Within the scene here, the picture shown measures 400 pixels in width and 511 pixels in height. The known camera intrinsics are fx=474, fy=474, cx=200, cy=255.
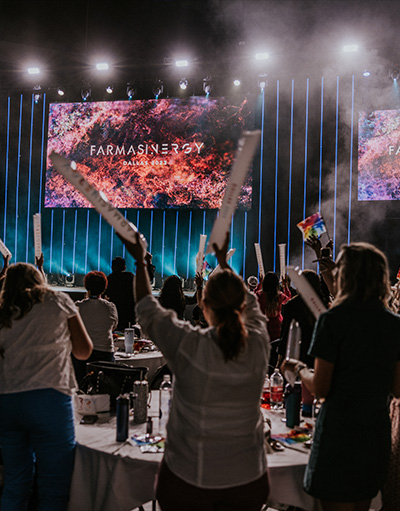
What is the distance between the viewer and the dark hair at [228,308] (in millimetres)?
1559

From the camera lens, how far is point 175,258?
444 inches

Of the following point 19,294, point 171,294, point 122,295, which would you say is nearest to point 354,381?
point 19,294

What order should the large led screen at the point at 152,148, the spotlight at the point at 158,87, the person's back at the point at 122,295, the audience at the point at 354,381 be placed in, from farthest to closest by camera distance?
the large led screen at the point at 152,148 → the spotlight at the point at 158,87 → the person's back at the point at 122,295 → the audience at the point at 354,381

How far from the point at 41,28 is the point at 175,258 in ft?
18.0

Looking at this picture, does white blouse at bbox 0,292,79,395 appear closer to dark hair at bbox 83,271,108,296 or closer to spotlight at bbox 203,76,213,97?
dark hair at bbox 83,271,108,296

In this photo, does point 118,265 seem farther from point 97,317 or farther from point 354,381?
point 354,381

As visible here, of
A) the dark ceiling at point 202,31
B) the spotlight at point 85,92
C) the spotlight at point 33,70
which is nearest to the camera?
the dark ceiling at point 202,31

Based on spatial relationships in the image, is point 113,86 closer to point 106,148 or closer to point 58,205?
point 106,148

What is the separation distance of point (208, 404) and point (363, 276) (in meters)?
0.78

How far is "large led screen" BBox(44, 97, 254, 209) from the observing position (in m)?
10.2

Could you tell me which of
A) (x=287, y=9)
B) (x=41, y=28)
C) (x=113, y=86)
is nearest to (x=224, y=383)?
(x=287, y=9)

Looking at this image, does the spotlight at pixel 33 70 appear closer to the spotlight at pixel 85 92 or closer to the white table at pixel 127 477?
the spotlight at pixel 85 92

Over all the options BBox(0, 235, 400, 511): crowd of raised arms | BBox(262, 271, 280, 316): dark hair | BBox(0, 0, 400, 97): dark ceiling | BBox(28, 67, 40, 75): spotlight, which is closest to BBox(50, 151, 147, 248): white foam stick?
BBox(0, 235, 400, 511): crowd of raised arms

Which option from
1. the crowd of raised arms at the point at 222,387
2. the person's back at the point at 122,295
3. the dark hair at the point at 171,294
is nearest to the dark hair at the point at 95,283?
the dark hair at the point at 171,294
